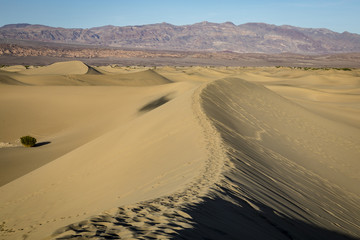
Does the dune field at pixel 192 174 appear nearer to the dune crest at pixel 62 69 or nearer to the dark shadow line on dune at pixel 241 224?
the dark shadow line on dune at pixel 241 224

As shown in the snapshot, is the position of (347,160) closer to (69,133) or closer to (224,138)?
(224,138)

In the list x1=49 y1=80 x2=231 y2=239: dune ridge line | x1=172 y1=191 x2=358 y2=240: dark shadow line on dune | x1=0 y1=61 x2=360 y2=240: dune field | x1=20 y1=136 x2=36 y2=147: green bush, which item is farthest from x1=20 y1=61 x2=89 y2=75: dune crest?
x1=172 y1=191 x2=358 y2=240: dark shadow line on dune

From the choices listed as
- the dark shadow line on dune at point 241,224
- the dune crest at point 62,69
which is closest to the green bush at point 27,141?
the dark shadow line on dune at point 241,224

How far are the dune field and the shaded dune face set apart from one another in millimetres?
31

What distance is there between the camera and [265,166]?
26.3 ft

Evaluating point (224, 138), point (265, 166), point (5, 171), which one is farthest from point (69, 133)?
point (265, 166)

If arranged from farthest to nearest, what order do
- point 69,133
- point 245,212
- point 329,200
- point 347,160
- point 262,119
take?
point 69,133, point 262,119, point 347,160, point 329,200, point 245,212

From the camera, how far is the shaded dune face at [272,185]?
15.0 ft

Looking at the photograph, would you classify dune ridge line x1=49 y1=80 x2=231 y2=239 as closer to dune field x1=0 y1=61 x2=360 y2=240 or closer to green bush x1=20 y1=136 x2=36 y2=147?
dune field x1=0 y1=61 x2=360 y2=240

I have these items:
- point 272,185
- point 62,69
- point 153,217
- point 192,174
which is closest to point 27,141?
point 192,174

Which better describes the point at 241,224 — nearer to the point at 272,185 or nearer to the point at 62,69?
the point at 272,185

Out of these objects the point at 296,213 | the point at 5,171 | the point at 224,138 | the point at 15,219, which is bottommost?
the point at 5,171

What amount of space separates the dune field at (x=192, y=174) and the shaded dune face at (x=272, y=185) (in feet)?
0.10

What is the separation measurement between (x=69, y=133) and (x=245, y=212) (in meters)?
13.7
